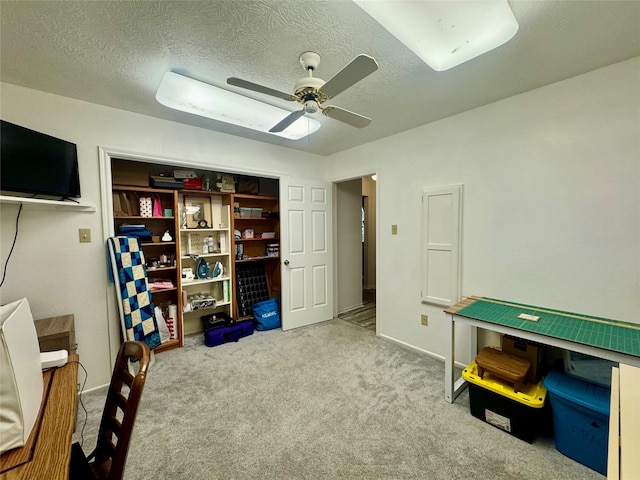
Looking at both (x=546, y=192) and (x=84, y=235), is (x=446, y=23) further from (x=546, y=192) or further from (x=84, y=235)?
(x=84, y=235)

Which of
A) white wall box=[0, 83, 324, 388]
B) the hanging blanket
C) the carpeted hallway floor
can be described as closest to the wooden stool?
the carpeted hallway floor

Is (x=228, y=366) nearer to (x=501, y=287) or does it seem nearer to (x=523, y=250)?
(x=501, y=287)

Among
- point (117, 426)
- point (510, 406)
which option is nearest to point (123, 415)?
point (117, 426)

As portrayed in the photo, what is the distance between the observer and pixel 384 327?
126 inches

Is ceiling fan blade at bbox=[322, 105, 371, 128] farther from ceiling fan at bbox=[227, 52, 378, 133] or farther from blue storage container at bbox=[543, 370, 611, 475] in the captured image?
blue storage container at bbox=[543, 370, 611, 475]

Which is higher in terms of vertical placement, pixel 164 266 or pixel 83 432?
pixel 164 266

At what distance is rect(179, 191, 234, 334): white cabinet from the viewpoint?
3.29 metres

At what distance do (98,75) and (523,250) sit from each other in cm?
340

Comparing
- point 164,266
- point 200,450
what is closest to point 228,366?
point 200,450

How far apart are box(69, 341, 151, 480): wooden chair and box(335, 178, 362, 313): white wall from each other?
313 cm

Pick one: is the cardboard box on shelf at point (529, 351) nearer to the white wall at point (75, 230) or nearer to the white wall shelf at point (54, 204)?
the white wall at point (75, 230)

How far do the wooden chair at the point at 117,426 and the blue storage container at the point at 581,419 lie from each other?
2144 millimetres

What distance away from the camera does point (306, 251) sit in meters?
3.61

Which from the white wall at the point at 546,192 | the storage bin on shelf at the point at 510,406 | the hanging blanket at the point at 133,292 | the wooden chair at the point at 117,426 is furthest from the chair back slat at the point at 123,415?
the white wall at the point at 546,192
